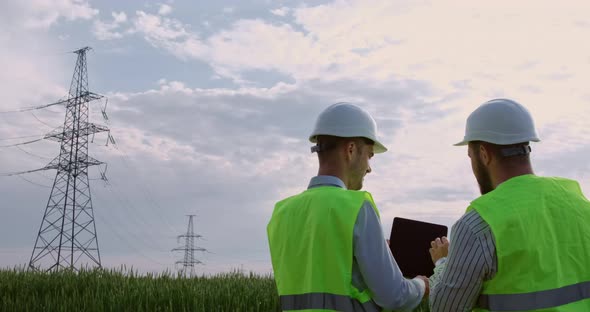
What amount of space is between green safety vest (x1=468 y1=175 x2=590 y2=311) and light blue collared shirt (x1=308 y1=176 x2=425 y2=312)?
0.50 m

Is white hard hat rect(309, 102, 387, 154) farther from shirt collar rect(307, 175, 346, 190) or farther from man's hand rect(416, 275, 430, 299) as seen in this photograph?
man's hand rect(416, 275, 430, 299)

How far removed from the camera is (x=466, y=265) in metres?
3.49

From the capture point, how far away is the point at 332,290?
350 centimetres

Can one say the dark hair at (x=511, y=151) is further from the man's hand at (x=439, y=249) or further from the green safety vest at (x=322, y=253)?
the green safety vest at (x=322, y=253)

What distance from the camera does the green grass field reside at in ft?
28.4

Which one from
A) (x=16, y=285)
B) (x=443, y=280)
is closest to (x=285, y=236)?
(x=443, y=280)

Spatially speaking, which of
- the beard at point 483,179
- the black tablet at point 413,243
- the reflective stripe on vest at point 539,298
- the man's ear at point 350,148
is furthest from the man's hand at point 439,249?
the man's ear at point 350,148

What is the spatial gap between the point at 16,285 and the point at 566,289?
388 inches

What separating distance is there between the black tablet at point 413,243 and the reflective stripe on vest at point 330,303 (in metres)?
0.82

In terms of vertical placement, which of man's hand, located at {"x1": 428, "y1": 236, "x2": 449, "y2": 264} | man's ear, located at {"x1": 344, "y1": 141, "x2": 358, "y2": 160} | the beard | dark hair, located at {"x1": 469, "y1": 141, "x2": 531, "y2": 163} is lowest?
man's hand, located at {"x1": 428, "y1": 236, "x2": 449, "y2": 264}

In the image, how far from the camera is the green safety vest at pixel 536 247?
11.2ft

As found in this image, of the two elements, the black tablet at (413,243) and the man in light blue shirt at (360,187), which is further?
the black tablet at (413,243)

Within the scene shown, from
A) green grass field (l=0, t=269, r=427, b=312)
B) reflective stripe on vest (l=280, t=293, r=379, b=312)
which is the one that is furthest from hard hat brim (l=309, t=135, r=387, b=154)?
green grass field (l=0, t=269, r=427, b=312)

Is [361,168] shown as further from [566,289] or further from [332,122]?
[566,289]
